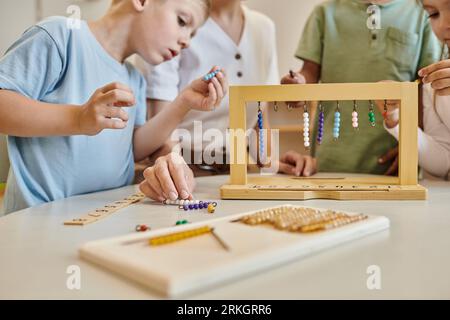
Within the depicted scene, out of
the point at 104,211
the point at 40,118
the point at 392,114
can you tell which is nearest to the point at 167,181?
the point at 104,211

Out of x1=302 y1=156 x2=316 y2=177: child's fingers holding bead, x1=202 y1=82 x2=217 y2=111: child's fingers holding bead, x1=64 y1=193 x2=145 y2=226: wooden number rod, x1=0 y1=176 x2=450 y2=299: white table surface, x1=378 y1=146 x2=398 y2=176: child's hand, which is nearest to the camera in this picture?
x1=0 y1=176 x2=450 y2=299: white table surface

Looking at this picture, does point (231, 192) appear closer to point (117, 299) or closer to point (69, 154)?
point (69, 154)

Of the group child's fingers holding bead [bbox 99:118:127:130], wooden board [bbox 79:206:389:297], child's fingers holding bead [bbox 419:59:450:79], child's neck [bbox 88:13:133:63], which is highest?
child's neck [bbox 88:13:133:63]

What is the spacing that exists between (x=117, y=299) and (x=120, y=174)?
2.43 ft

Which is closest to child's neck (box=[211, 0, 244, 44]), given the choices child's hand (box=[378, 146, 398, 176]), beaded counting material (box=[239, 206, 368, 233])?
child's hand (box=[378, 146, 398, 176])

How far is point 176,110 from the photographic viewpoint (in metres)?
1.08

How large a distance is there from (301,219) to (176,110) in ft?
2.01

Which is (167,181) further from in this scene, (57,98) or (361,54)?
(361,54)

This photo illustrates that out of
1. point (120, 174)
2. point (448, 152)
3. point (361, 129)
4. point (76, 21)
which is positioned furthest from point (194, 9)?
point (448, 152)

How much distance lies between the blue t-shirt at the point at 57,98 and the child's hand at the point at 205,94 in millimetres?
188

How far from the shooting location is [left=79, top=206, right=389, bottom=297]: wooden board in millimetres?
366

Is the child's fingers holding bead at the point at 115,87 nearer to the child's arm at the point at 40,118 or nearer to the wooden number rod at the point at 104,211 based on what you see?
the child's arm at the point at 40,118

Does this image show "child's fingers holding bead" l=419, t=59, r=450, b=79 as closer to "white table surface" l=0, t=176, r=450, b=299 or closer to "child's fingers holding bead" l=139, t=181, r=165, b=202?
"white table surface" l=0, t=176, r=450, b=299

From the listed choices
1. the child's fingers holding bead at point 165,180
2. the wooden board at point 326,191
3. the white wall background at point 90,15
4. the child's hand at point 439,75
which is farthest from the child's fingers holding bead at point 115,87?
the child's hand at point 439,75
